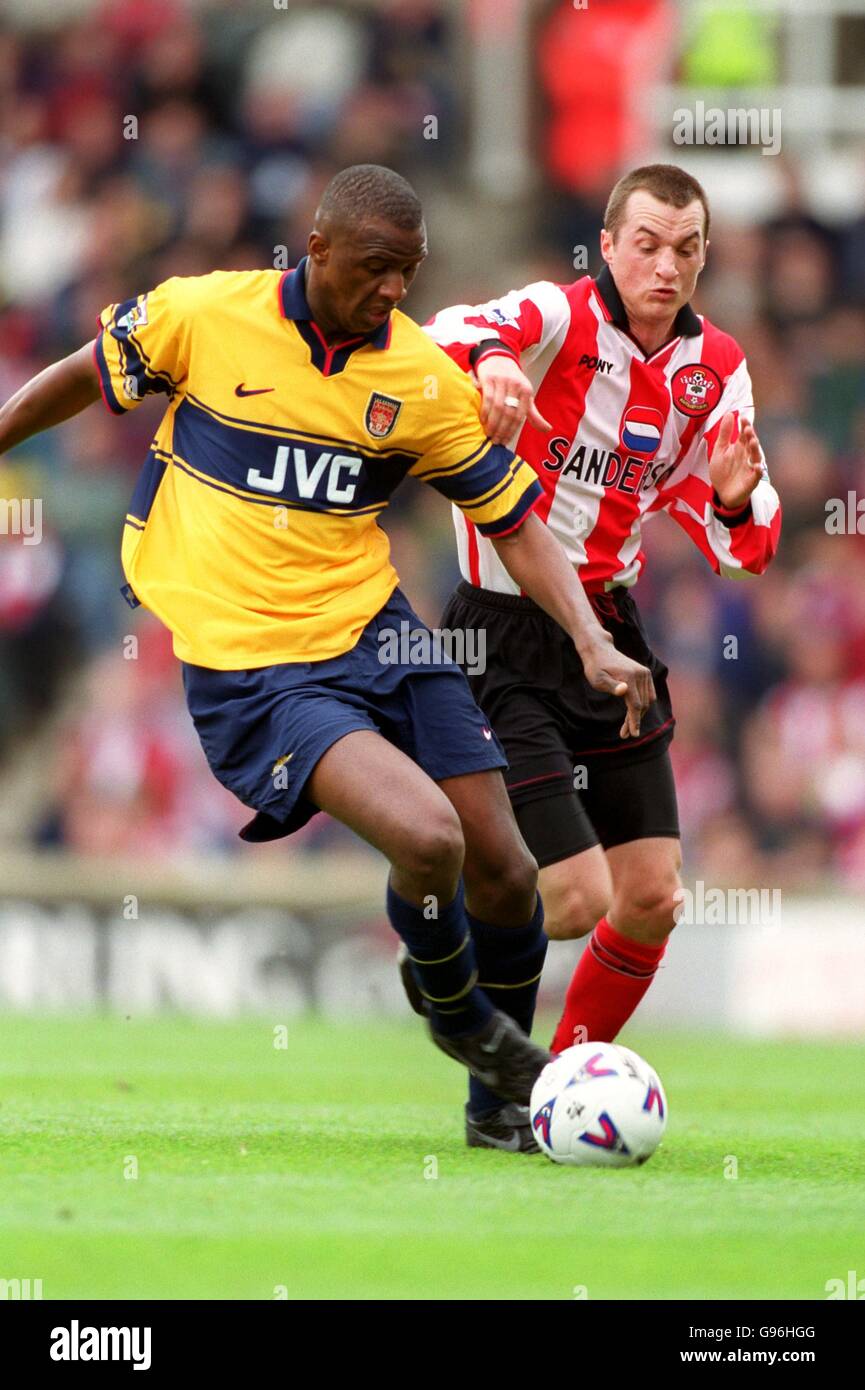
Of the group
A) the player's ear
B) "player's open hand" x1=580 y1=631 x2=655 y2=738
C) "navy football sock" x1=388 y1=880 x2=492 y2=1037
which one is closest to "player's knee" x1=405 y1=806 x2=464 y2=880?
"navy football sock" x1=388 y1=880 x2=492 y2=1037

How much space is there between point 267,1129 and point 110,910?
6.20m

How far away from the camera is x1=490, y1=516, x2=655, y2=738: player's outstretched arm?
18.5 feet

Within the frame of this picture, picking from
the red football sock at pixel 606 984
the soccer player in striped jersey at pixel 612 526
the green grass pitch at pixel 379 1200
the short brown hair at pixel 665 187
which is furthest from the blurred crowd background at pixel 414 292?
the short brown hair at pixel 665 187

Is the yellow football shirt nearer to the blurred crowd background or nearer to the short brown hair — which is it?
the short brown hair

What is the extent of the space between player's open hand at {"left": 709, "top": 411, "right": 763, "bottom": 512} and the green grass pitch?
6.07 ft

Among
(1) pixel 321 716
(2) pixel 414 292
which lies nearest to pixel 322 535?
(1) pixel 321 716

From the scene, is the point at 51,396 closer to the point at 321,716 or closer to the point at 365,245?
the point at 365,245

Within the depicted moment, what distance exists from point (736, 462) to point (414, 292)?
9.56 meters

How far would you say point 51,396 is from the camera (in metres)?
5.81

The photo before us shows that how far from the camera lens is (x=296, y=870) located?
1245 cm

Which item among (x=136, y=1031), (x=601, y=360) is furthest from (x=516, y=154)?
(x=601, y=360)

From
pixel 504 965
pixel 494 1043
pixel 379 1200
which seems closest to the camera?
pixel 379 1200

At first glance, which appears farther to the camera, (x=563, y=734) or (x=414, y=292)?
(x=414, y=292)

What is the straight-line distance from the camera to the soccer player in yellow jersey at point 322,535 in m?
5.57
